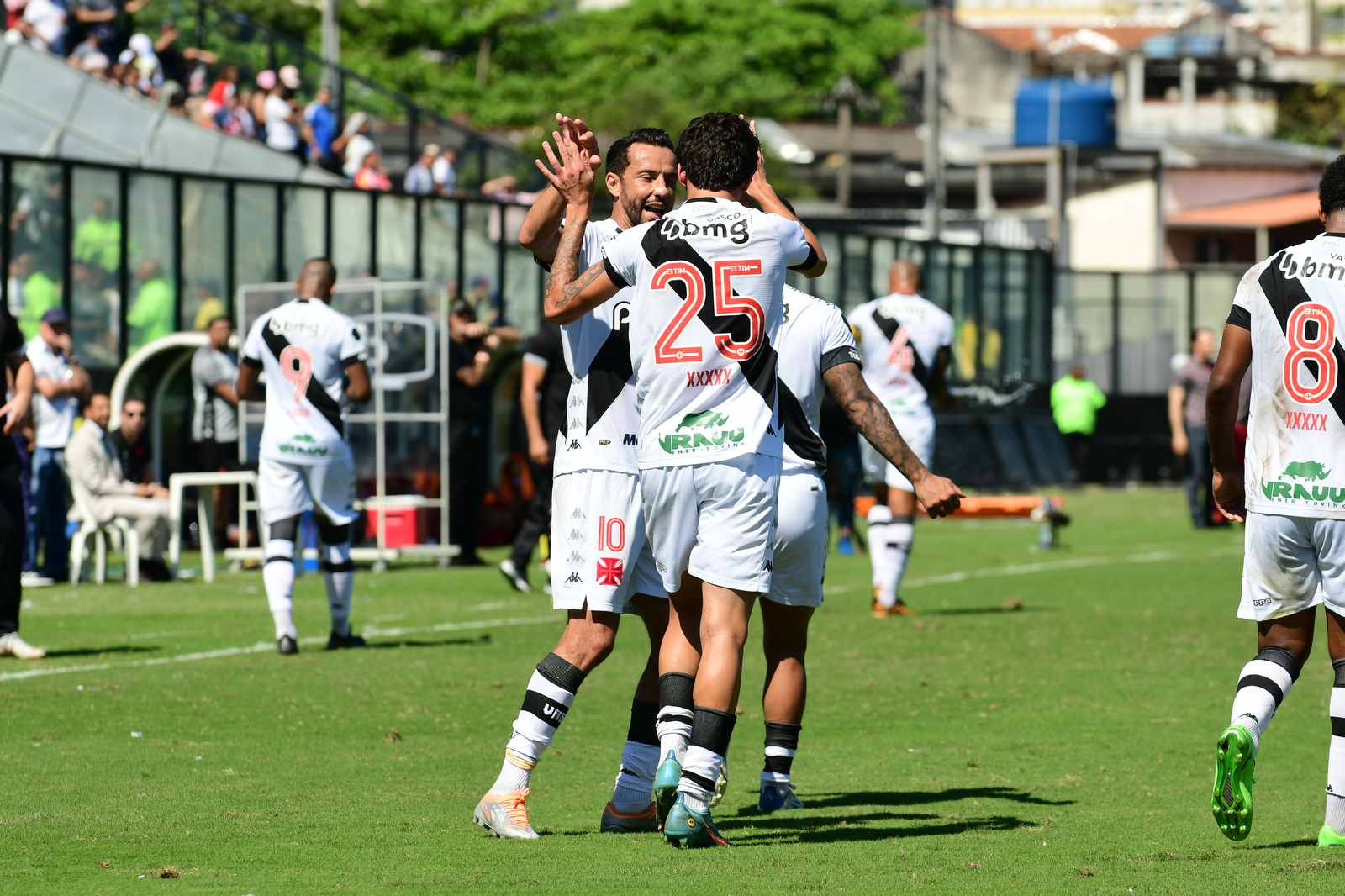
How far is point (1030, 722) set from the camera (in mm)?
8773

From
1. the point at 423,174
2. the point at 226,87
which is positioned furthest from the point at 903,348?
the point at 226,87

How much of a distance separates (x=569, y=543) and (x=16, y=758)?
267cm

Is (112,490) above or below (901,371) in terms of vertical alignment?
below

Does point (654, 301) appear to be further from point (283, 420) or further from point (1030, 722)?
point (283, 420)

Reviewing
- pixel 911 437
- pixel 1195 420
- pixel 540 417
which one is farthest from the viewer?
pixel 1195 420

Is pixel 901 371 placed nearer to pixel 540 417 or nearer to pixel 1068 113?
pixel 540 417

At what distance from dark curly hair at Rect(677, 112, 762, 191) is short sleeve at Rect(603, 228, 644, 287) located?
0.86 ft

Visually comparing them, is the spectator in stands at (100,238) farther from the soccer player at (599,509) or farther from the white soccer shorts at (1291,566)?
the white soccer shorts at (1291,566)

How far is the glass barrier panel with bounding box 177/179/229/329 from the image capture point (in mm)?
20281

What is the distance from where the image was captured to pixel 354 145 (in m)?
26.0

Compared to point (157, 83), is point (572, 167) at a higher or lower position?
lower

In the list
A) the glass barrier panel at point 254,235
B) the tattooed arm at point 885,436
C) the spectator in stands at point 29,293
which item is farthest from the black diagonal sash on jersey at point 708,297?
→ the glass barrier panel at point 254,235

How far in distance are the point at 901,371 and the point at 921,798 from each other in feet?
21.3

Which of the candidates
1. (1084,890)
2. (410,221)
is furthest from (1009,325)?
(1084,890)
